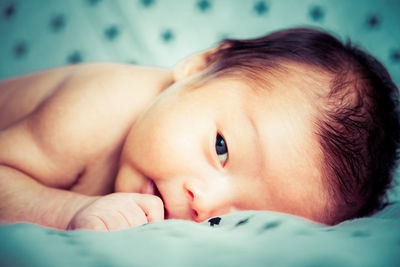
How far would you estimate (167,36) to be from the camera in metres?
1.22

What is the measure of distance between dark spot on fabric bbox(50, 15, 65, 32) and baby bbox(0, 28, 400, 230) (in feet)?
1.83

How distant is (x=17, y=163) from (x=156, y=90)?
0.40 meters

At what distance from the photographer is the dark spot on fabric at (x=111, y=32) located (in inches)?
47.8

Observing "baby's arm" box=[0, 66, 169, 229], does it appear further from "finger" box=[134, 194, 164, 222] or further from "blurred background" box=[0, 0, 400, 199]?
"blurred background" box=[0, 0, 400, 199]

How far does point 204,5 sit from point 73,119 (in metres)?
0.79

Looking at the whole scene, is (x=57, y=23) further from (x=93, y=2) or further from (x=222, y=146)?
(x=222, y=146)

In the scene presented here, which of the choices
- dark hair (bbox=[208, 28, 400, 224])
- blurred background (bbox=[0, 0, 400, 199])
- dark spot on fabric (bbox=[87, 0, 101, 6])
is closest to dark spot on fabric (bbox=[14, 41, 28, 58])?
blurred background (bbox=[0, 0, 400, 199])

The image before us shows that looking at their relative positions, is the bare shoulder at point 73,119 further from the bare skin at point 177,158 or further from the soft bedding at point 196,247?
the soft bedding at point 196,247

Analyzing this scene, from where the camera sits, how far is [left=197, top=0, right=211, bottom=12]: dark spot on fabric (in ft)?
3.92

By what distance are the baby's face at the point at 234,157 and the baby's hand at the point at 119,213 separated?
49 mm

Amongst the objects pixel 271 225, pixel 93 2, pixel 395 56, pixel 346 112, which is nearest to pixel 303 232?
pixel 271 225

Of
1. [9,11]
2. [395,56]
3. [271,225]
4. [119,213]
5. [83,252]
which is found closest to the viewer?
[83,252]

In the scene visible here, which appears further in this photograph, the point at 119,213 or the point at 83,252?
the point at 119,213

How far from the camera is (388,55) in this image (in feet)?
3.40
